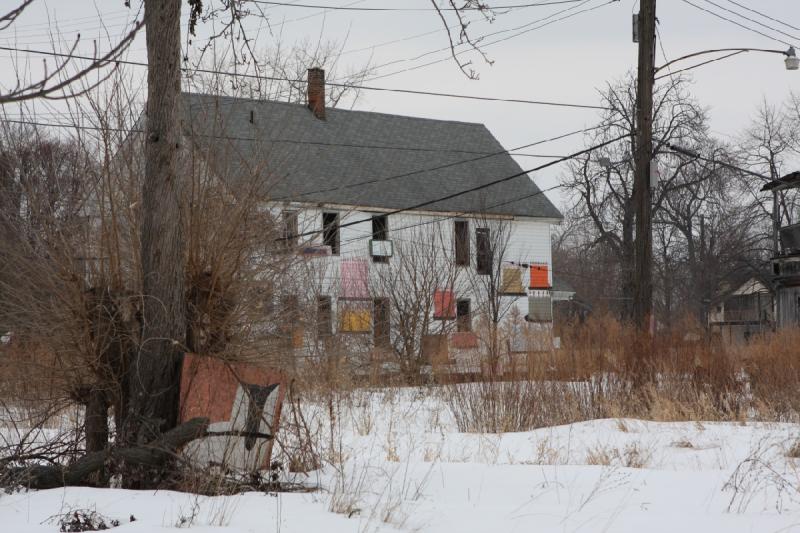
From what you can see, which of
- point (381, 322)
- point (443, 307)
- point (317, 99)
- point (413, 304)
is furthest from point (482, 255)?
point (317, 99)

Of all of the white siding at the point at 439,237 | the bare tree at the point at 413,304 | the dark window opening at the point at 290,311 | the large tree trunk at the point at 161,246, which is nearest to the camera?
the large tree trunk at the point at 161,246

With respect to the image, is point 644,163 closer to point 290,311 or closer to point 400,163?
point 290,311

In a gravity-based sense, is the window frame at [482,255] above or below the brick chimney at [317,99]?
below

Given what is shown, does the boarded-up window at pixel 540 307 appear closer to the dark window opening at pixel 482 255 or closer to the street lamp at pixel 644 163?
the dark window opening at pixel 482 255

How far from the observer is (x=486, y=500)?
7504mm

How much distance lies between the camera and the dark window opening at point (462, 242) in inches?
1246

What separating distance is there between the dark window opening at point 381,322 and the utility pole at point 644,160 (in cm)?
677

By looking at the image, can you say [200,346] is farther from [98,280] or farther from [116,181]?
[116,181]

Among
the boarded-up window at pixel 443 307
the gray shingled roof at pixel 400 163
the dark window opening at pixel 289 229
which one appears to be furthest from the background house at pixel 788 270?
the dark window opening at pixel 289 229

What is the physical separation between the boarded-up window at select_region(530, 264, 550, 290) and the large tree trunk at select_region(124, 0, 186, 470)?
99.0 ft

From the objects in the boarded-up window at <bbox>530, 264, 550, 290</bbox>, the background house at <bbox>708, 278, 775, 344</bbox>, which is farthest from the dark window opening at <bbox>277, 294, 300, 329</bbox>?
the background house at <bbox>708, 278, 775, 344</bbox>

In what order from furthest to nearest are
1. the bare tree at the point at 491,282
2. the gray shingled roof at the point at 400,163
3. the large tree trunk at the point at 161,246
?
the gray shingled roof at the point at 400,163 → the bare tree at the point at 491,282 → the large tree trunk at the point at 161,246

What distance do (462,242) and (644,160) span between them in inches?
639

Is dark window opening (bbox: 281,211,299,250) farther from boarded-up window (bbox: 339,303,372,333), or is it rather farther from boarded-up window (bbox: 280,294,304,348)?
boarded-up window (bbox: 339,303,372,333)
